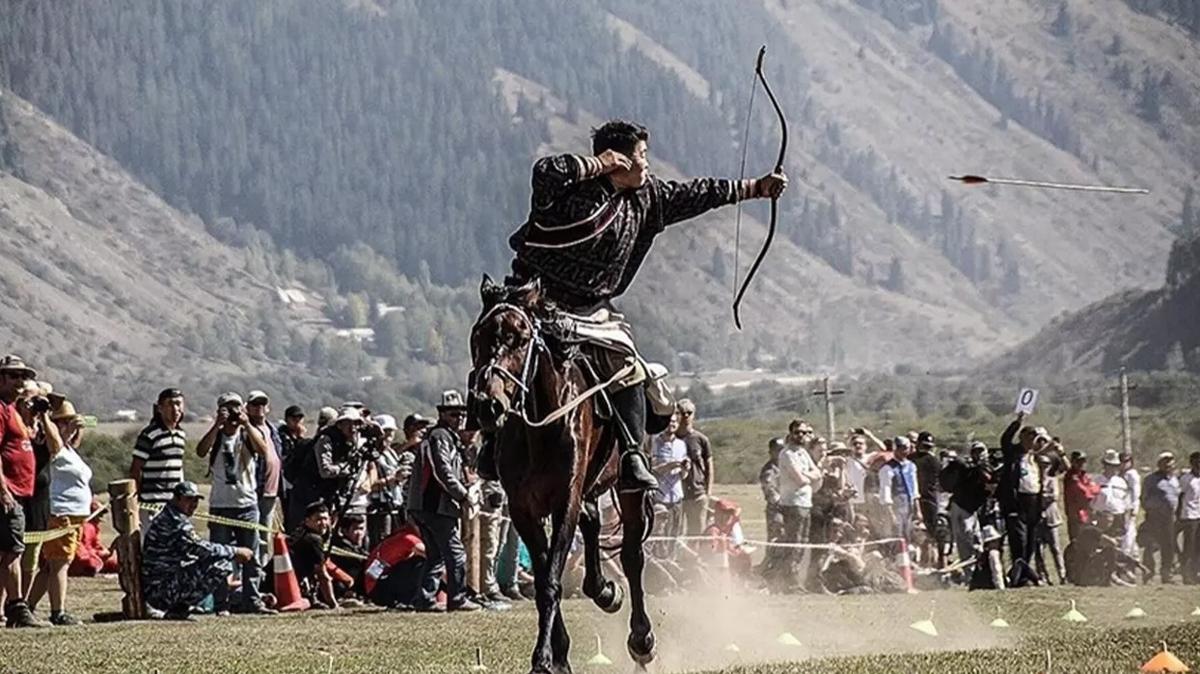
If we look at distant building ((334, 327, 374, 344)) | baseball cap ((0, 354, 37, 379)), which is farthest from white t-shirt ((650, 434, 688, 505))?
distant building ((334, 327, 374, 344))

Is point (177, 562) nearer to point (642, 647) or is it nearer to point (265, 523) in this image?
point (265, 523)

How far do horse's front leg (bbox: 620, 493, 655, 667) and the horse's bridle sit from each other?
197 cm

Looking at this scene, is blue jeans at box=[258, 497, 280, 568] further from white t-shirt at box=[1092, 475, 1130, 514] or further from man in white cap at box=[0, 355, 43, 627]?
white t-shirt at box=[1092, 475, 1130, 514]

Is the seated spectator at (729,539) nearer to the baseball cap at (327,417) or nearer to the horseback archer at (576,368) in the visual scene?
the baseball cap at (327,417)

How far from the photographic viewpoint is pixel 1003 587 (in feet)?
99.9

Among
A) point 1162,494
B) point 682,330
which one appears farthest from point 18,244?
point 1162,494

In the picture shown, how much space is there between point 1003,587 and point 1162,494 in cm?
458

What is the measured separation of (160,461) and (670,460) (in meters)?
6.48

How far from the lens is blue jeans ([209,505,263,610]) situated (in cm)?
2378

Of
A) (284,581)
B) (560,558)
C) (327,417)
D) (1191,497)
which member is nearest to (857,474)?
(1191,497)

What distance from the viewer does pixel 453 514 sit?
24344 millimetres

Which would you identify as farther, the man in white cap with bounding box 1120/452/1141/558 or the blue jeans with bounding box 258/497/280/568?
the man in white cap with bounding box 1120/452/1141/558

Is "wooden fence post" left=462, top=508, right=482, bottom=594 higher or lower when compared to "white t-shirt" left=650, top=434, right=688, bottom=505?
lower

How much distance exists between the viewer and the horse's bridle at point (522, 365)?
551 inches
